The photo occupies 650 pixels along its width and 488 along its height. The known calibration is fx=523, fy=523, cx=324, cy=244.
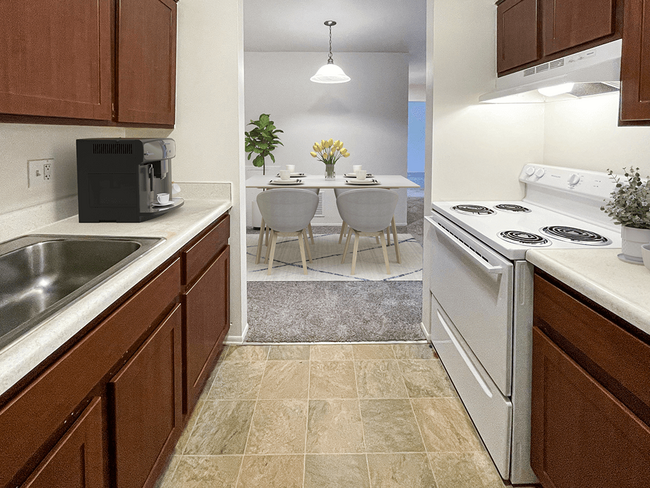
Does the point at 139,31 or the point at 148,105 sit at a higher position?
the point at 139,31

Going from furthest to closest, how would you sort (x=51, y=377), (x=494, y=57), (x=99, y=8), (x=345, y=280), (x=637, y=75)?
(x=345, y=280) → (x=494, y=57) → (x=99, y=8) → (x=637, y=75) → (x=51, y=377)

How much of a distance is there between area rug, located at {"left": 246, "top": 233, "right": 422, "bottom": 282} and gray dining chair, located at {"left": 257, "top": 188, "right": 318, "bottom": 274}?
6.2 inches

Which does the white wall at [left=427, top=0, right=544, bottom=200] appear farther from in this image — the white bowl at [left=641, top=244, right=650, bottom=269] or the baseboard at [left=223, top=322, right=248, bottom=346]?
the white bowl at [left=641, top=244, right=650, bottom=269]

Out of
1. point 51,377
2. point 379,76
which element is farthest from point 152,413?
point 379,76

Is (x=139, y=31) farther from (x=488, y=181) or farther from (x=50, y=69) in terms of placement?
(x=488, y=181)

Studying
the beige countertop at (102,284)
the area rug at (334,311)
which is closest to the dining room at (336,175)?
the area rug at (334,311)

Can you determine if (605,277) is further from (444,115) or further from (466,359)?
(444,115)

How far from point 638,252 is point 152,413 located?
1487 mm

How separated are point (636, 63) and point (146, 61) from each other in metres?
1.90

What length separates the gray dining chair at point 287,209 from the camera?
4613mm

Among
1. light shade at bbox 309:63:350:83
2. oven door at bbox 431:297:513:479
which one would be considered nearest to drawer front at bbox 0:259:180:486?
oven door at bbox 431:297:513:479

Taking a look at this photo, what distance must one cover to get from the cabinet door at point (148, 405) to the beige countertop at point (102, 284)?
224mm

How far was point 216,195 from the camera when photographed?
9.71ft

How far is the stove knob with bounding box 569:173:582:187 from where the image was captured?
2.28 meters
